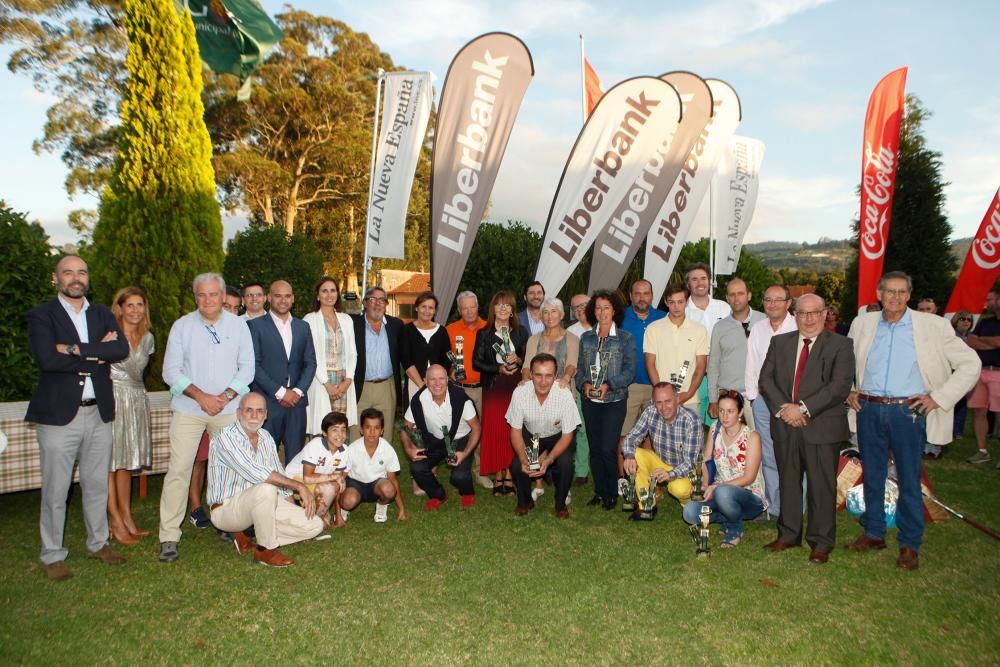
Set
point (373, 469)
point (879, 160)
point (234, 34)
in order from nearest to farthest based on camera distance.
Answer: point (373, 469), point (879, 160), point (234, 34)

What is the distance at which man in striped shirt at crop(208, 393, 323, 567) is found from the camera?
14.0ft

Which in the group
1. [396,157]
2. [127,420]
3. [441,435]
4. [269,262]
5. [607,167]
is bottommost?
[441,435]

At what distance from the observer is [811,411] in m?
4.23

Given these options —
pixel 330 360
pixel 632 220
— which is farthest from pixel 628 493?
pixel 632 220

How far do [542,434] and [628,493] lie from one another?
32.8 inches

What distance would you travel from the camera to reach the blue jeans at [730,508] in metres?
4.61

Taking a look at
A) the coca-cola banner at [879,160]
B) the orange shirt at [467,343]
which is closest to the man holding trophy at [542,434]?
the orange shirt at [467,343]

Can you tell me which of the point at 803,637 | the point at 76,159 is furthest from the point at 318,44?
the point at 803,637

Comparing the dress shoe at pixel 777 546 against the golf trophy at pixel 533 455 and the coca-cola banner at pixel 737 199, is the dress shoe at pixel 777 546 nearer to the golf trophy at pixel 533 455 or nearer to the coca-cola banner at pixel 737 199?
the golf trophy at pixel 533 455

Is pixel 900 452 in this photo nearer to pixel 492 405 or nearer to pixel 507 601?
pixel 507 601

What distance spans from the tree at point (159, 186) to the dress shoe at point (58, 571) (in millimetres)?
4387

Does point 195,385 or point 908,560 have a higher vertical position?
point 195,385

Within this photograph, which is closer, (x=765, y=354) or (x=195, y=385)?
(x=195, y=385)

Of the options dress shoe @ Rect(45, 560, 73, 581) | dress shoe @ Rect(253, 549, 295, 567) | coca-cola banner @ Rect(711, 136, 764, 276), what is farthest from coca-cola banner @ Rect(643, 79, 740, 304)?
dress shoe @ Rect(45, 560, 73, 581)
